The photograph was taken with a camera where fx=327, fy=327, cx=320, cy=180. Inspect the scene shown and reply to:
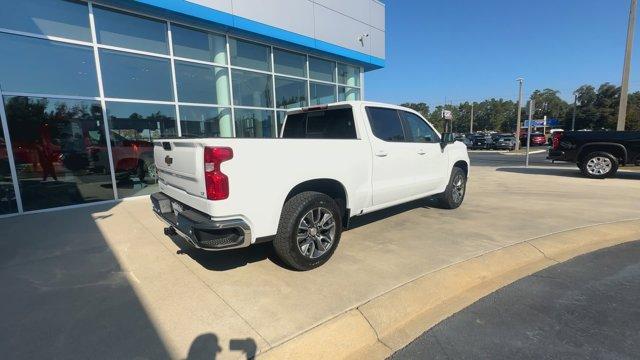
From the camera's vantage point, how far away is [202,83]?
30.5 feet

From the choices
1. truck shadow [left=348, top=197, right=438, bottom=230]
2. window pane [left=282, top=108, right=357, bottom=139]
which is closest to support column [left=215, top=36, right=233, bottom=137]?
window pane [left=282, top=108, right=357, bottom=139]

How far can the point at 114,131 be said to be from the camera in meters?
7.71

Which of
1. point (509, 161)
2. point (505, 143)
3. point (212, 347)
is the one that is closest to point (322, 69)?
point (212, 347)

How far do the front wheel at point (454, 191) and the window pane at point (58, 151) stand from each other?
7464 mm

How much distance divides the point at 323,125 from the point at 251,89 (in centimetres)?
633

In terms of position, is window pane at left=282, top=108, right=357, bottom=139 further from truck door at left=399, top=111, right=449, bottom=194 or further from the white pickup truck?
truck door at left=399, top=111, right=449, bottom=194

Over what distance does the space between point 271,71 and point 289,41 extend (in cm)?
110

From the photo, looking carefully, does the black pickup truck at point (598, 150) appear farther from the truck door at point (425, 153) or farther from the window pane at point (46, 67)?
the window pane at point (46, 67)

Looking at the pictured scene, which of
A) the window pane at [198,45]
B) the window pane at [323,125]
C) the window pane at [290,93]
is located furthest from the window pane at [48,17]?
the window pane at [323,125]

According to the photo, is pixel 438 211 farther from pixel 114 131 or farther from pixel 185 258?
pixel 114 131

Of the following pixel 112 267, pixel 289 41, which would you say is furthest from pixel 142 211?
pixel 289 41

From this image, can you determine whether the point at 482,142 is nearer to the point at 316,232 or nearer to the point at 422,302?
the point at 316,232

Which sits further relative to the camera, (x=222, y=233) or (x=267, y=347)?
(x=222, y=233)

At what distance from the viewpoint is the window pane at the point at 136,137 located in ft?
25.5
